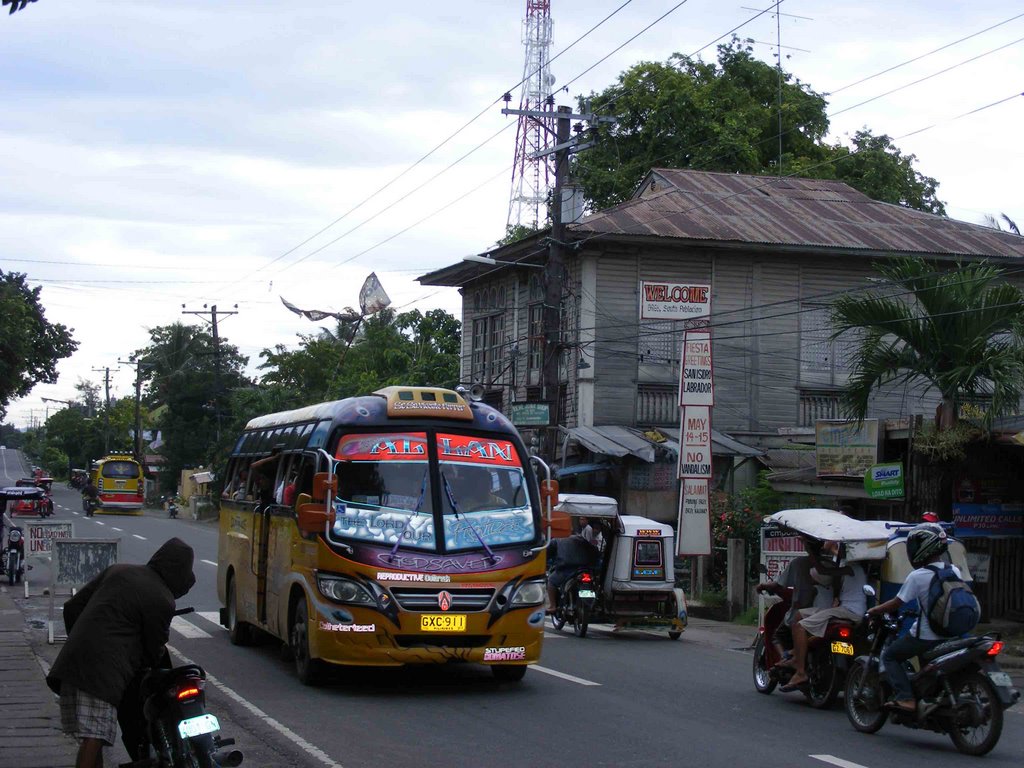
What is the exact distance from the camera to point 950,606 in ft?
32.3

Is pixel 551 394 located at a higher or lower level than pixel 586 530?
higher

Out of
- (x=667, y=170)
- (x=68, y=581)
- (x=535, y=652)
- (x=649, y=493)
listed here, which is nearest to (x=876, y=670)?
(x=535, y=652)

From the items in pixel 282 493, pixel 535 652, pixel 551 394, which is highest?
pixel 551 394

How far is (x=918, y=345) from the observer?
1820 centimetres

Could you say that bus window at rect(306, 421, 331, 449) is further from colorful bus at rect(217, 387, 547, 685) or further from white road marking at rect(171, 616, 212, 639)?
white road marking at rect(171, 616, 212, 639)

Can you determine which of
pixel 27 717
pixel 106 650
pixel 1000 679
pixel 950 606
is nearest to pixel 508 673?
pixel 27 717

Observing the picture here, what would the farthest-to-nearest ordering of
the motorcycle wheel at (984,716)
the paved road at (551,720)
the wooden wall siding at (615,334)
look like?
the wooden wall siding at (615,334)
the motorcycle wheel at (984,716)
the paved road at (551,720)

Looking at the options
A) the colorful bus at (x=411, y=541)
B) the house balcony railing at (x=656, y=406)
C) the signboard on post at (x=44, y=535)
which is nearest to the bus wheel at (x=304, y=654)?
the colorful bus at (x=411, y=541)

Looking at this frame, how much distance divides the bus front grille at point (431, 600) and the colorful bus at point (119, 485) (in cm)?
5510

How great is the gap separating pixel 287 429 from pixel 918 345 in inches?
355

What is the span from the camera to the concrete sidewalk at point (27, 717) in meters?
9.06

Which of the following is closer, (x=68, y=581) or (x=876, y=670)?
(x=876, y=670)

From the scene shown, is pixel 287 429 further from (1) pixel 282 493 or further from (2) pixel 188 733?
(2) pixel 188 733

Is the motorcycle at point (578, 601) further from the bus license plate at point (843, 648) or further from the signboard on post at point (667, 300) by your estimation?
the signboard on post at point (667, 300)
